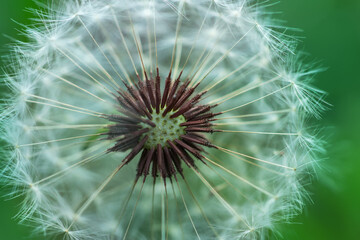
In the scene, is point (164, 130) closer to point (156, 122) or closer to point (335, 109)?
point (156, 122)

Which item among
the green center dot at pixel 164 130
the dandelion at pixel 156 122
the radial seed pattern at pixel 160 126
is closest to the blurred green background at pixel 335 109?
Answer: the dandelion at pixel 156 122

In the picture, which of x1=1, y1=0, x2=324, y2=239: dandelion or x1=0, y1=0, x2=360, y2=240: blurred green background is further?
x1=0, y1=0, x2=360, y2=240: blurred green background

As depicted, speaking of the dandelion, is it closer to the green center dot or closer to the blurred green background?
the green center dot

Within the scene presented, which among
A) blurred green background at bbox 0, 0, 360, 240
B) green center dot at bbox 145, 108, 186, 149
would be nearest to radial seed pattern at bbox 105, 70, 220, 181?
green center dot at bbox 145, 108, 186, 149

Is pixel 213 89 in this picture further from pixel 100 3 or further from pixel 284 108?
pixel 100 3

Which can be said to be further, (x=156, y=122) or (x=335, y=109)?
(x=335, y=109)

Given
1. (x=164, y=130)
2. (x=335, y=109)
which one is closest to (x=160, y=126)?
(x=164, y=130)
